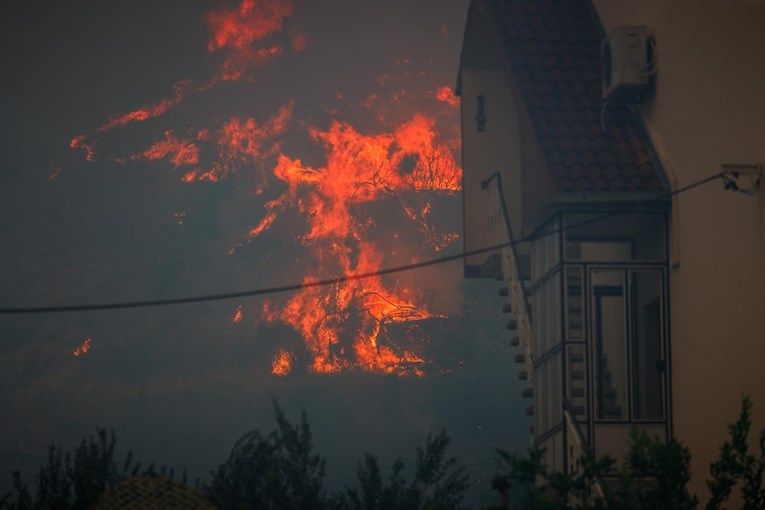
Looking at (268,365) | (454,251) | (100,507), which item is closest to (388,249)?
(454,251)

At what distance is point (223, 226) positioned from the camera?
128125 millimetres

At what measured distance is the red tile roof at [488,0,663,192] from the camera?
57.5 ft

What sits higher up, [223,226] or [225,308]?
[223,226]

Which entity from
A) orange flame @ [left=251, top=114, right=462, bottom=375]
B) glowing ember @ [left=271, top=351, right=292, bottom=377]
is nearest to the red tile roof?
orange flame @ [left=251, top=114, right=462, bottom=375]

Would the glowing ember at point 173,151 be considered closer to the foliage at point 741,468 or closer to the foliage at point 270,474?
the foliage at point 270,474

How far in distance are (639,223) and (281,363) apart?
91.5m

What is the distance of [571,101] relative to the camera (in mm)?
19062

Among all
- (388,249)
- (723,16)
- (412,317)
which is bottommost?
(723,16)

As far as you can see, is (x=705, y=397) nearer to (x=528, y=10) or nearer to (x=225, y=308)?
(x=528, y=10)

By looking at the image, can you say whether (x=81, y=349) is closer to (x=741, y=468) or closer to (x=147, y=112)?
(x=147, y=112)

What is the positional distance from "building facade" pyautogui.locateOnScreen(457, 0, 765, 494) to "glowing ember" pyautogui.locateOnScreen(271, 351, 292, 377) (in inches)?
3423

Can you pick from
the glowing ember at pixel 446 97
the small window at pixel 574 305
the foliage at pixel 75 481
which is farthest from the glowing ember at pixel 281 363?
the foliage at pixel 75 481

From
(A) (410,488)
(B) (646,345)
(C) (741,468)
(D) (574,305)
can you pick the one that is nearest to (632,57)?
(D) (574,305)

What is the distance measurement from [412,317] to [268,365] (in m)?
13.4
